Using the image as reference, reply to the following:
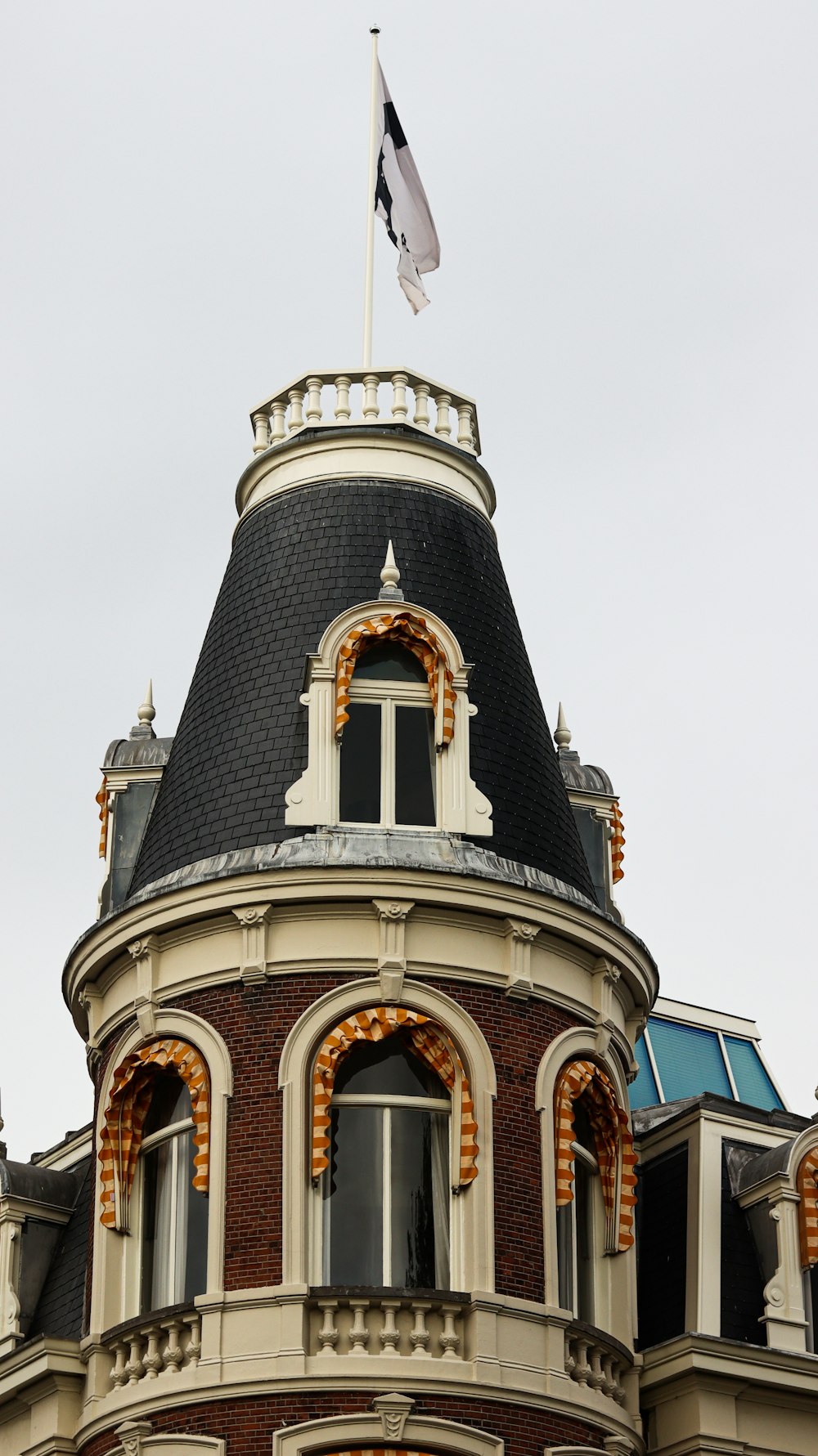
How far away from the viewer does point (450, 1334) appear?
23.0m

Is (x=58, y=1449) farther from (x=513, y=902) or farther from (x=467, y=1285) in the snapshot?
(x=513, y=902)

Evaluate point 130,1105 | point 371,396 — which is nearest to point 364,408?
point 371,396

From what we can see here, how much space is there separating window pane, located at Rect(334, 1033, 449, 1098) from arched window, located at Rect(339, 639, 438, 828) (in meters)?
2.63

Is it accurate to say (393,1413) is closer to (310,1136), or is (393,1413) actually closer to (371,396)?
(310,1136)

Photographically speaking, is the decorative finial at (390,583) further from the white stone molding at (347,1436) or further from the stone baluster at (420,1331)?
the white stone molding at (347,1436)

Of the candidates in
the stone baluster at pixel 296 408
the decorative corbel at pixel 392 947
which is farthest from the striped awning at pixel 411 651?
the stone baluster at pixel 296 408

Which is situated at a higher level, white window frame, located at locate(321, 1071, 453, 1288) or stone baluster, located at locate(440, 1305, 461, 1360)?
white window frame, located at locate(321, 1071, 453, 1288)

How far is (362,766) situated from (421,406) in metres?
5.82

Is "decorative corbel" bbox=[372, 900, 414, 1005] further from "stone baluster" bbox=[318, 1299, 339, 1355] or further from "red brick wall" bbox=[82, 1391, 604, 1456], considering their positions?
"red brick wall" bbox=[82, 1391, 604, 1456]

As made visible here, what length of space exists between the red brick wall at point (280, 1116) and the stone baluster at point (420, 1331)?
926 mm

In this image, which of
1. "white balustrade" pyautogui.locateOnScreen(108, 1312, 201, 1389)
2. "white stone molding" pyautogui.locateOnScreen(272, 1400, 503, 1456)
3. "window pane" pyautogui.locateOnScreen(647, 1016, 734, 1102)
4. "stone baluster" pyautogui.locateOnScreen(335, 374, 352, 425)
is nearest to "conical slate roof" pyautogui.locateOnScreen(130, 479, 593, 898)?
"stone baluster" pyautogui.locateOnScreen(335, 374, 352, 425)

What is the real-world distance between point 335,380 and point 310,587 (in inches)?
136

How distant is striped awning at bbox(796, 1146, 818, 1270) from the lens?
26.6 meters

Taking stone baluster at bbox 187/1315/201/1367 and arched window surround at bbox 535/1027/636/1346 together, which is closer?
stone baluster at bbox 187/1315/201/1367
